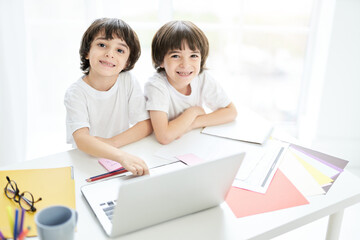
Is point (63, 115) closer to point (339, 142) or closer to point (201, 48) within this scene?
point (201, 48)

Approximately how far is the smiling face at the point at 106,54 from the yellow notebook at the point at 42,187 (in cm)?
41

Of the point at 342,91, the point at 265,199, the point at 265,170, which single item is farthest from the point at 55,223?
the point at 342,91

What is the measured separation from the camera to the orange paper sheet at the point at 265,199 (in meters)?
0.91

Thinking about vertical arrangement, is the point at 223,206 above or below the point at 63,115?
above

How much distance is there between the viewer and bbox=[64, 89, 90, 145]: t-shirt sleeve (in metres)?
1.24

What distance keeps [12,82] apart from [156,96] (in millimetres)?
1162

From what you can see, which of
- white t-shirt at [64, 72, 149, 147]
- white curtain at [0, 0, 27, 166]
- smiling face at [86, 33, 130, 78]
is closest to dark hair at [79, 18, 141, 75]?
smiling face at [86, 33, 130, 78]

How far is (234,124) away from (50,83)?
135 cm

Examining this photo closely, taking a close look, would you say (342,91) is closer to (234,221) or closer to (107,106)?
(107,106)

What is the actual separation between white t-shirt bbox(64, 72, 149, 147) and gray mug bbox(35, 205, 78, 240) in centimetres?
62

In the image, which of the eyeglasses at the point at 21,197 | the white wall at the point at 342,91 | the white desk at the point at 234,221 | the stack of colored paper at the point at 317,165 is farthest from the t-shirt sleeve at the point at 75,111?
the white wall at the point at 342,91

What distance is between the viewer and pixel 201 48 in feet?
4.57

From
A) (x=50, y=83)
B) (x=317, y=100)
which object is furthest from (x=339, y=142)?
(x=50, y=83)

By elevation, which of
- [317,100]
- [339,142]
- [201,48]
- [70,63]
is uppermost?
[201,48]
